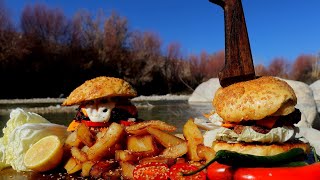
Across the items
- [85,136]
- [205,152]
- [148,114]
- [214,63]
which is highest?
[214,63]

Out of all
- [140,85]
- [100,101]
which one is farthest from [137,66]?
[100,101]

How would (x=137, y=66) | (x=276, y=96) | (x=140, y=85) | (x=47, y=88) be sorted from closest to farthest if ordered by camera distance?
(x=276, y=96)
(x=47, y=88)
(x=140, y=85)
(x=137, y=66)

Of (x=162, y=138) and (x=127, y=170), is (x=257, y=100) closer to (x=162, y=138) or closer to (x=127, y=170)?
(x=162, y=138)

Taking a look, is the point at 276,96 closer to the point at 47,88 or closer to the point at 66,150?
the point at 66,150

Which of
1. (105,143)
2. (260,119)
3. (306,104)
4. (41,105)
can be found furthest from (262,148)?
(41,105)

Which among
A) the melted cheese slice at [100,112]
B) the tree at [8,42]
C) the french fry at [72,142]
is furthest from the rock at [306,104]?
the tree at [8,42]

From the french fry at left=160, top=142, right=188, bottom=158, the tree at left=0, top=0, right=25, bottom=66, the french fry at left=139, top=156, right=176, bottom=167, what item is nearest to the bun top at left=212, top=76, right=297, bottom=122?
the french fry at left=160, top=142, right=188, bottom=158

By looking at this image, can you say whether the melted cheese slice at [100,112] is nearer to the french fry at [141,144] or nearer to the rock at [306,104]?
the french fry at [141,144]
